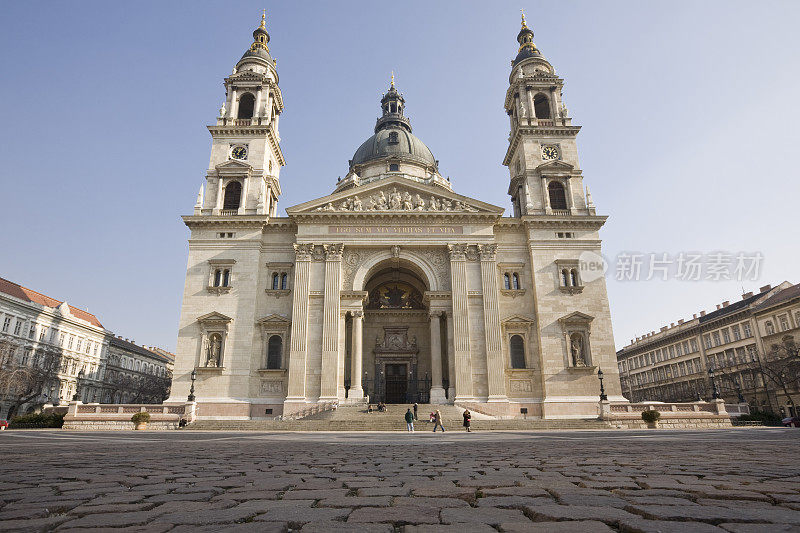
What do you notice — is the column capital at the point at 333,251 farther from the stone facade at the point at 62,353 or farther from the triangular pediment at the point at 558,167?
the stone facade at the point at 62,353

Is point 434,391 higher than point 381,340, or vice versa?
point 381,340

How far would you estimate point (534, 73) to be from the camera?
4531cm

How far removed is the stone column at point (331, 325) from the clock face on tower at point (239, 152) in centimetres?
1223

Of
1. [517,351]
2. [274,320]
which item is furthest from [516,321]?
[274,320]

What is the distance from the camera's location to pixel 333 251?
37.3m

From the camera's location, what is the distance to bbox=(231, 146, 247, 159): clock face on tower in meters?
42.3

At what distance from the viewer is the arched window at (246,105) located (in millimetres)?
44906

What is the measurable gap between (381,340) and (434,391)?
842 cm

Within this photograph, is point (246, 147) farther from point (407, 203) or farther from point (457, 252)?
point (457, 252)

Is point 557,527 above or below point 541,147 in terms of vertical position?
below

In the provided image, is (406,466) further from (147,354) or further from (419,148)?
(147,354)

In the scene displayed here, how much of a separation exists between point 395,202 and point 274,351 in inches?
573

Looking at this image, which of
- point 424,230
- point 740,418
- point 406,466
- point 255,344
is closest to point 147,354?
point 255,344

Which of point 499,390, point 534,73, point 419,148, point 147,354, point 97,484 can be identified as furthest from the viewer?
point 147,354
